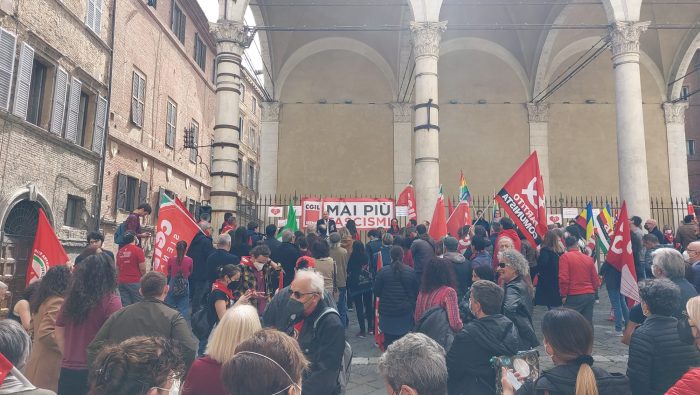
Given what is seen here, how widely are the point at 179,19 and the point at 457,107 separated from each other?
39.8 ft

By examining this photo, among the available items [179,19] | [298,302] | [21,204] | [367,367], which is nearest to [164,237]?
[367,367]

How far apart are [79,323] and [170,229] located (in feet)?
10.3

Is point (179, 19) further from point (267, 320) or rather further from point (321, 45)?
point (267, 320)

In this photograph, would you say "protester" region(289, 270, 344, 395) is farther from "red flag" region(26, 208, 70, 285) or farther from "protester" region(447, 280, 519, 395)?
"red flag" region(26, 208, 70, 285)

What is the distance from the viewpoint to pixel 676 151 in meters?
18.0

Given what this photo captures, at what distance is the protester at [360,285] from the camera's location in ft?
22.9

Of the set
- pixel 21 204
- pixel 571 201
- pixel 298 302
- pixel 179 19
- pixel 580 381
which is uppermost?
pixel 179 19

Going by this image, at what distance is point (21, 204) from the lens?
33.2ft

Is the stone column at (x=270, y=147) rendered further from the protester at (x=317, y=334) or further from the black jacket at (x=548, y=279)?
the protester at (x=317, y=334)

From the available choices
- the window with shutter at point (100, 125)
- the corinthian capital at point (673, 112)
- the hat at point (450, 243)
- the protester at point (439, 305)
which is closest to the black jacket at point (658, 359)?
the protester at point (439, 305)

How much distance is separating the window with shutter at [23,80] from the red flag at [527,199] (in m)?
10.00

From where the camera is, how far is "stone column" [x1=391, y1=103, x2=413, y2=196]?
17953mm

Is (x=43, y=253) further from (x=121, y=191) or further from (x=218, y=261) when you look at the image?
(x=121, y=191)

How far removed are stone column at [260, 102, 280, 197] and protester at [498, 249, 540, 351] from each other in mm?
14594
